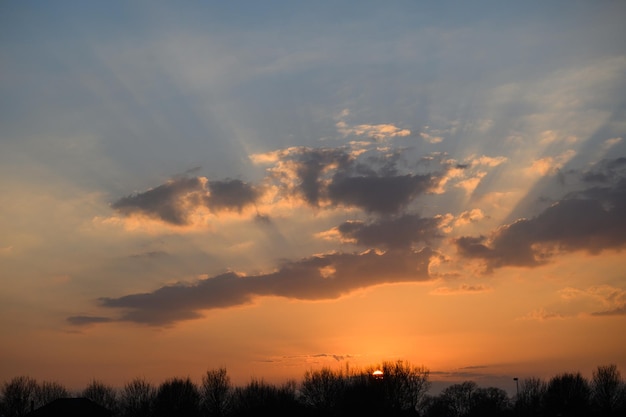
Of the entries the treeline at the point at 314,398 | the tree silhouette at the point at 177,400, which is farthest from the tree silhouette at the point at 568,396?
the tree silhouette at the point at 177,400

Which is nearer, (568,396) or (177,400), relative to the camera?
(177,400)

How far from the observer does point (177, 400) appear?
132000mm

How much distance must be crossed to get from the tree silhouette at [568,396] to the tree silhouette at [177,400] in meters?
78.9

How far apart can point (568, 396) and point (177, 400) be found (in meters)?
88.3

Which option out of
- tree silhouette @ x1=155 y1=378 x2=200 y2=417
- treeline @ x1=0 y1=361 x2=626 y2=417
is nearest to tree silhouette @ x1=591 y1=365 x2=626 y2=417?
treeline @ x1=0 y1=361 x2=626 y2=417

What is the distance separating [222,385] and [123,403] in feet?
70.2

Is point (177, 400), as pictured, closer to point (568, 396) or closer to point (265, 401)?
point (265, 401)

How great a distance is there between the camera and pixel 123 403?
141875 mm

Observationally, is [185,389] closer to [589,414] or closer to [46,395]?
[46,395]

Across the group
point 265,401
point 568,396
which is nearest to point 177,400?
point 265,401

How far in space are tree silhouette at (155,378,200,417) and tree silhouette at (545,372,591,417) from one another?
78.9 metres

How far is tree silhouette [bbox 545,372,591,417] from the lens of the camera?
14925 cm

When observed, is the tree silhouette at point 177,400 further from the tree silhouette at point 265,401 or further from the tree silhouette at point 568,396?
the tree silhouette at point 568,396

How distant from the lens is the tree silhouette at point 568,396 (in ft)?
490
